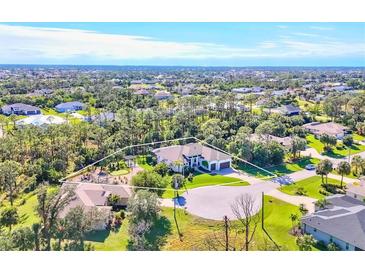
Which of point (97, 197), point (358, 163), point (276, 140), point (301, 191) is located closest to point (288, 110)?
point (276, 140)

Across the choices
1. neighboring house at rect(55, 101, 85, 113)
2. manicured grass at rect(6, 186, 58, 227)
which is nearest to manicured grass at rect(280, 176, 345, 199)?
manicured grass at rect(6, 186, 58, 227)

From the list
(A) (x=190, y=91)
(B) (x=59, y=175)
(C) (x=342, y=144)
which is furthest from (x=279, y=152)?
(A) (x=190, y=91)

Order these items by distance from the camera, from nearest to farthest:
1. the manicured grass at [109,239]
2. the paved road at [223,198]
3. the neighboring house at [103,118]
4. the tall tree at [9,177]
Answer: the manicured grass at [109,239], the paved road at [223,198], the tall tree at [9,177], the neighboring house at [103,118]

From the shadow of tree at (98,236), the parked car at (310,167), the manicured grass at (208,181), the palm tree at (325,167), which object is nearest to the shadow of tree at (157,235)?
the shadow of tree at (98,236)

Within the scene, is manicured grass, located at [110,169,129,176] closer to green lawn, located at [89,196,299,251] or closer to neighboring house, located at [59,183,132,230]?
neighboring house, located at [59,183,132,230]

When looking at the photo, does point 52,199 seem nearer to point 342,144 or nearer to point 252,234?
point 252,234

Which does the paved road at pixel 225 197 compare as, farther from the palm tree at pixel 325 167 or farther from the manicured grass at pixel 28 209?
the manicured grass at pixel 28 209
